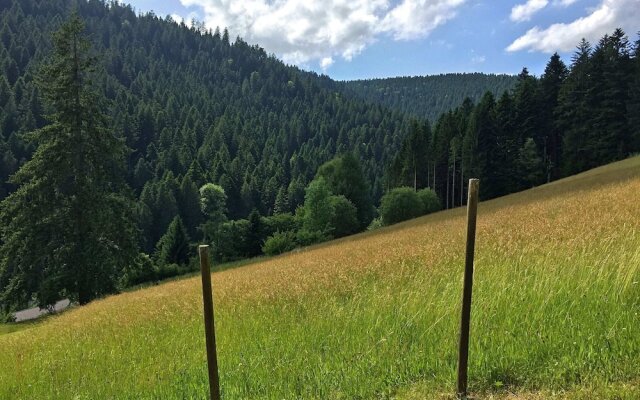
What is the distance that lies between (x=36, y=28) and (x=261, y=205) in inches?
5934

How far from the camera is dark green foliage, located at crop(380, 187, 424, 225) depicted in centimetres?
6278

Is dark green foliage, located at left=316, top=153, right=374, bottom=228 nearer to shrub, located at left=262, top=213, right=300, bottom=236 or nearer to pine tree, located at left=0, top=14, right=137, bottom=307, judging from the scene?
shrub, located at left=262, top=213, right=300, bottom=236

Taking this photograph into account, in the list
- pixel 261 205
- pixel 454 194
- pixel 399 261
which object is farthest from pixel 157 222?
pixel 399 261

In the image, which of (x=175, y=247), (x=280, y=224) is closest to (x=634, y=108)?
(x=280, y=224)

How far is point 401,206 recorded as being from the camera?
62.8 meters

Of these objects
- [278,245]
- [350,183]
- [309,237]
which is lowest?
[278,245]

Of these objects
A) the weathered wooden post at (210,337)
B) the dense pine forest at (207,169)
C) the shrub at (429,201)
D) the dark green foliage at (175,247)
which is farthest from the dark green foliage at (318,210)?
the weathered wooden post at (210,337)

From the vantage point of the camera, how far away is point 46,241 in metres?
26.4

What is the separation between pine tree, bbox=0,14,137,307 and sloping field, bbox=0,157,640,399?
713 inches

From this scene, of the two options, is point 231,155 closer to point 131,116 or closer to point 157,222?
point 131,116

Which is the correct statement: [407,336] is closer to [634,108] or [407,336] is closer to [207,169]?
[634,108]

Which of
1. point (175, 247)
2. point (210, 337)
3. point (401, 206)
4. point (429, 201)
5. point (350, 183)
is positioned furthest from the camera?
point (350, 183)

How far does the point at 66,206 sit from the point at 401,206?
44633 millimetres

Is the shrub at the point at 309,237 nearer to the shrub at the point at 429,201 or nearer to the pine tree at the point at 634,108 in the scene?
the shrub at the point at 429,201
